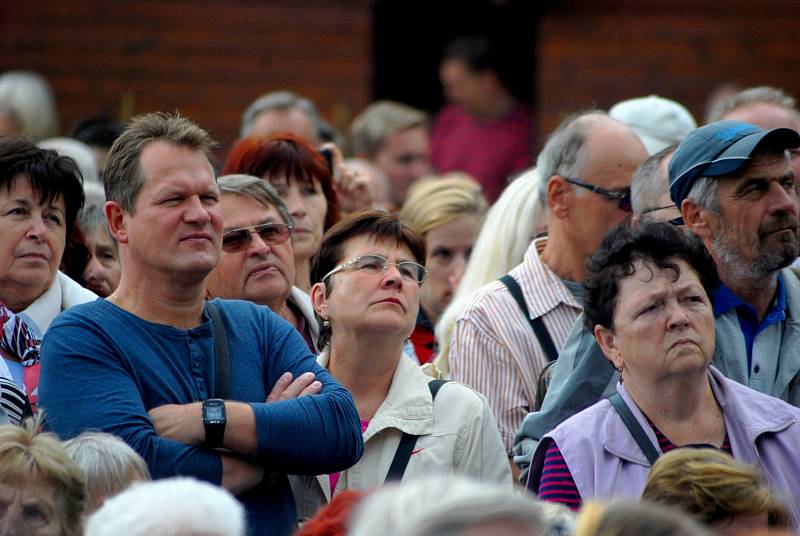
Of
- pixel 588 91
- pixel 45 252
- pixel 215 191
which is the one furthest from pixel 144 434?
pixel 588 91

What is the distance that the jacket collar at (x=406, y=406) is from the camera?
4488 mm

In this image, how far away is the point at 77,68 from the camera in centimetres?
1135

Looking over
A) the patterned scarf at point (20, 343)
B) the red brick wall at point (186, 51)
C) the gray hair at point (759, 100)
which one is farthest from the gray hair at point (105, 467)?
the red brick wall at point (186, 51)

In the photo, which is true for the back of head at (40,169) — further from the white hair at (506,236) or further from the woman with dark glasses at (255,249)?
the white hair at (506,236)

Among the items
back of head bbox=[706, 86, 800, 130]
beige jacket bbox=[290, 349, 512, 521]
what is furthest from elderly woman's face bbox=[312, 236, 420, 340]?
back of head bbox=[706, 86, 800, 130]

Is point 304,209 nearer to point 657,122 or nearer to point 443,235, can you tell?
point 443,235

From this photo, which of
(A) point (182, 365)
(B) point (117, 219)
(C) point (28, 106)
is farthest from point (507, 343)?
(C) point (28, 106)

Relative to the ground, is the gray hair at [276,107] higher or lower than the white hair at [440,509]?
lower

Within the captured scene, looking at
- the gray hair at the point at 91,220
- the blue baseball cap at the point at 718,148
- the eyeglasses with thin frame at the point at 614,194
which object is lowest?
the gray hair at the point at 91,220

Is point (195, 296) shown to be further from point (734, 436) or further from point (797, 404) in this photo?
point (797, 404)

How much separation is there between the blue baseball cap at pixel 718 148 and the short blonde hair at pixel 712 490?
4.69ft

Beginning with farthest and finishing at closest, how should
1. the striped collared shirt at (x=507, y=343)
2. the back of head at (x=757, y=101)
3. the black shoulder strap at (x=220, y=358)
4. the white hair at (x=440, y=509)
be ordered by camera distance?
the back of head at (x=757, y=101) → the striped collared shirt at (x=507, y=343) → the black shoulder strap at (x=220, y=358) → the white hair at (x=440, y=509)

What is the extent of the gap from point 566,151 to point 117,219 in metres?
2.06

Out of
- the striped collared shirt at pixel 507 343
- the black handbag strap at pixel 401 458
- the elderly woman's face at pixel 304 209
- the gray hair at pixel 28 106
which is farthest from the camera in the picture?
the gray hair at pixel 28 106
